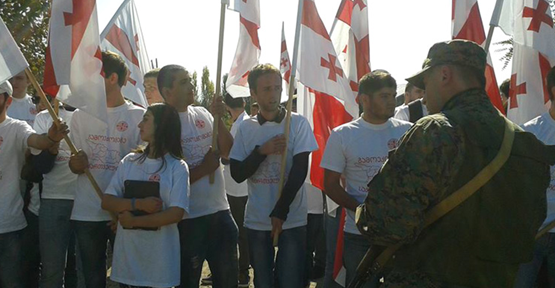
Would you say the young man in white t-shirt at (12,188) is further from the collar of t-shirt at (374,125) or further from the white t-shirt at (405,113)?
the white t-shirt at (405,113)

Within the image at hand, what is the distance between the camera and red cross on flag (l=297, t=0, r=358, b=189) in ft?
16.6

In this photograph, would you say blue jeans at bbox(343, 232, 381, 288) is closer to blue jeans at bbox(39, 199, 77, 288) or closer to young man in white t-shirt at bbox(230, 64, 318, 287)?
young man in white t-shirt at bbox(230, 64, 318, 287)

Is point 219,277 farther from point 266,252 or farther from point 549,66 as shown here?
point 549,66

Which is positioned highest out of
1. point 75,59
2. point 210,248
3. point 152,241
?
point 75,59

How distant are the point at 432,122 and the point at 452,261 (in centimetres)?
66

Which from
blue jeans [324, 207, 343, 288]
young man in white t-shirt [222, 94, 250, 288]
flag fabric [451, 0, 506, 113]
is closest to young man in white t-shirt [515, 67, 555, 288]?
flag fabric [451, 0, 506, 113]

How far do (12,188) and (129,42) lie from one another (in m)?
2.82

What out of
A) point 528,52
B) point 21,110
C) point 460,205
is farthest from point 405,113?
point 21,110

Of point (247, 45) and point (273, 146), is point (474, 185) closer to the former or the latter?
point (273, 146)

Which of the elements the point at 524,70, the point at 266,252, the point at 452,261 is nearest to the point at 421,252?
the point at 452,261

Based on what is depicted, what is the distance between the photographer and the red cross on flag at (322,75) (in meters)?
5.07

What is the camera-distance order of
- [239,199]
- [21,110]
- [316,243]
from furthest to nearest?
[239,199], [316,243], [21,110]

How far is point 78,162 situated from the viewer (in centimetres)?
444

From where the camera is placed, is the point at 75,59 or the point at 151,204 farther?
the point at 75,59
